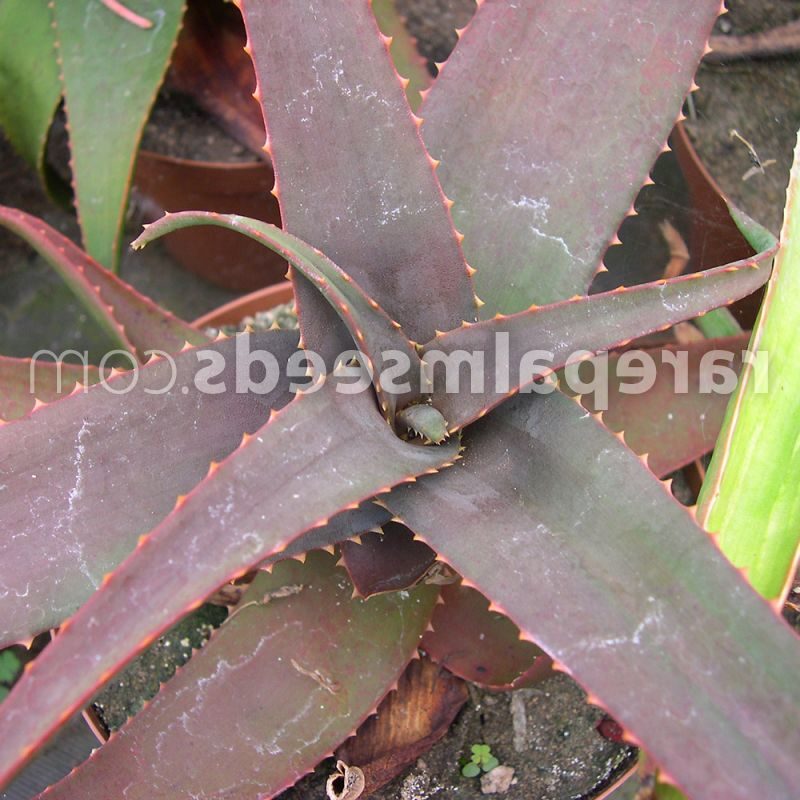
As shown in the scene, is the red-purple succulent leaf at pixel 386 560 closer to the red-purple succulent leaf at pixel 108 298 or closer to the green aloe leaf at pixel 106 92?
the red-purple succulent leaf at pixel 108 298

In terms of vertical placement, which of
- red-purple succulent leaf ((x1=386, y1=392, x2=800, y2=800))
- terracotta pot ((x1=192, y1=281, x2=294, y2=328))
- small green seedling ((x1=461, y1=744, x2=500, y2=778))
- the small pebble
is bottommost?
the small pebble

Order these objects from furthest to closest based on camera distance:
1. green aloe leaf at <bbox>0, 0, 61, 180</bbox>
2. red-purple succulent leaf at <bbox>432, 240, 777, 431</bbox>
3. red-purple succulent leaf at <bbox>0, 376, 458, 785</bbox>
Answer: green aloe leaf at <bbox>0, 0, 61, 180</bbox> → red-purple succulent leaf at <bbox>432, 240, 777, 431</bbox> → red-purple succulent leaf at <bbox>0, 376, 458, 785</bbox>

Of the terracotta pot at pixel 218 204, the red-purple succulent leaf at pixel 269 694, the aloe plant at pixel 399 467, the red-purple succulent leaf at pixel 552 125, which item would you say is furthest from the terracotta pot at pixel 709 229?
the terracotta pot at pixel 218 204

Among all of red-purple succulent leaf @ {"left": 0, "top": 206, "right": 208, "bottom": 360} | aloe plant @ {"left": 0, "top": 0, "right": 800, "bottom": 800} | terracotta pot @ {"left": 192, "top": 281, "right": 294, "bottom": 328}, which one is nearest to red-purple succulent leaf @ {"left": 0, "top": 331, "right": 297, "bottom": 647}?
aloe plant @ {"left": 0, "top": 0, "right": 800, "bottom": 800}

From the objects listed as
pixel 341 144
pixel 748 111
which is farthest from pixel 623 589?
pixel 748 111

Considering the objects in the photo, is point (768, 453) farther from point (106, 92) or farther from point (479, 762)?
point (106, 92)

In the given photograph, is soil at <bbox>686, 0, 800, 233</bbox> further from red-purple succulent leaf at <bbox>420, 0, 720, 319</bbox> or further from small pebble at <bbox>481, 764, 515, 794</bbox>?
small pebble at <bbox>481, 764, 515, 794</bbox>
